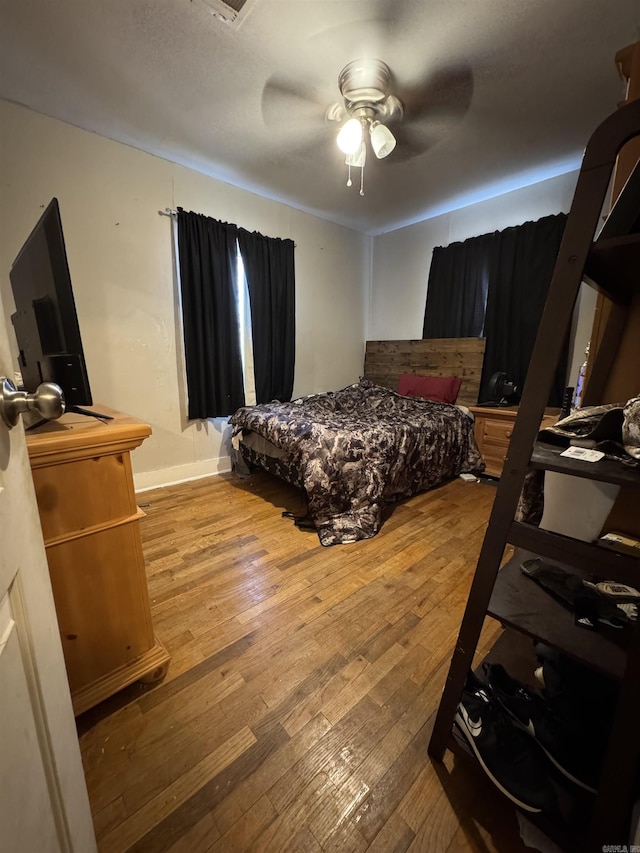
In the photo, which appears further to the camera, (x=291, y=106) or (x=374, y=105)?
(x=291, y=106)

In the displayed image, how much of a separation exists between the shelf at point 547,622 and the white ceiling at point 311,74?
7.48ft

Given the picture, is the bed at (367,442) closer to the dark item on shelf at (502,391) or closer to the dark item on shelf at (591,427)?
the dark item on shelf at (502,391)

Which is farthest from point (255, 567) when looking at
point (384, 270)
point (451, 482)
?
point (384, 270)

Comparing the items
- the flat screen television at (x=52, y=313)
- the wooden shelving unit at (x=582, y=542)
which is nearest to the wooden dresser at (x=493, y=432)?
the wooden shelving unit at (x=582, y=542)

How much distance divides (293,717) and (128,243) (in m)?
3.11

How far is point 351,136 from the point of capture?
1.89 metres

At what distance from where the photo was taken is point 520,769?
0.79 m

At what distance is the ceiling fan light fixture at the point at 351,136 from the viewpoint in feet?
6.11

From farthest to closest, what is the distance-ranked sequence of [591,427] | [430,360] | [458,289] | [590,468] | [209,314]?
[430,360]
[458,289]
[209,314]
[591,427]
[590,468]

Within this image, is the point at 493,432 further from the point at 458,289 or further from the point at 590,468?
the point at 590,468

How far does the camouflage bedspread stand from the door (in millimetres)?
1572

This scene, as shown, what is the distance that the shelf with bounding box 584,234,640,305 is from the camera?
0.65 metres

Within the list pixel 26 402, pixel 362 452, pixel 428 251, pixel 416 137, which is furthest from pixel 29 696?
pixel 428 251

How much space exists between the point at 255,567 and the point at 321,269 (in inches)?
129
